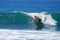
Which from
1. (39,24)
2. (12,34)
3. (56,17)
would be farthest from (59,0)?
(12,34)

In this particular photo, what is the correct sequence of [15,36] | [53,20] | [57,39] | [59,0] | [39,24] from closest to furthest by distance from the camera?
1. [57,39]
2. [15,36]
3. [39,24]
4. [53,20]
5. [59,0]

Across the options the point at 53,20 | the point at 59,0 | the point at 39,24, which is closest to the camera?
the point at 39,24

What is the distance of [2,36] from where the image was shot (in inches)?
325

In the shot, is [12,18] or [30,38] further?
[12,18]

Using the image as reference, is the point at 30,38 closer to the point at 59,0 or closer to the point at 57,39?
the point at 57,39

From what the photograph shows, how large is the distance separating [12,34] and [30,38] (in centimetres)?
89

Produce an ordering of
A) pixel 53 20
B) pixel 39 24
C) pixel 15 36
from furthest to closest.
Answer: pixel 53 20
pixel 39 24
pixel 15 36

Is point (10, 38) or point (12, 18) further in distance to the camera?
point (12, 18)

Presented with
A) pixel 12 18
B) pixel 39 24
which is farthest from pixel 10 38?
pixel 12 18

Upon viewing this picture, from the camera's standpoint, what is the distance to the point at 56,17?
2336cm

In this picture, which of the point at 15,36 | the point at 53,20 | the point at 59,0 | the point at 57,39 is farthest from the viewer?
the point at 59,0

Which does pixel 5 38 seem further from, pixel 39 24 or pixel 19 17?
pixel 19 17

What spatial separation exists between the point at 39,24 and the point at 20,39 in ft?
19.6

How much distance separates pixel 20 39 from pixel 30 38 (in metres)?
Result: 0.35
